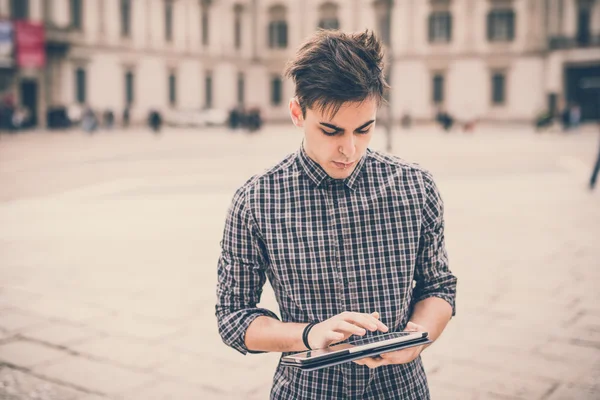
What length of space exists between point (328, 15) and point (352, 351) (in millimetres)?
48728

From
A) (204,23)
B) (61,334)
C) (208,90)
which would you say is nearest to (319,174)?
(61,334)

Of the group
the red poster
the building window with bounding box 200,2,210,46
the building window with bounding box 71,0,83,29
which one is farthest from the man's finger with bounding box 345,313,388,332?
the building window with bounding box 200,2,210,46

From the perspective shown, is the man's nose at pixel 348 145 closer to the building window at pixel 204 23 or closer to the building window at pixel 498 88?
the building window at pixel 498 88

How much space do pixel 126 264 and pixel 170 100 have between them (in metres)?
39.4

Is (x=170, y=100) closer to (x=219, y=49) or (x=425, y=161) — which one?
(x=219, y=49)

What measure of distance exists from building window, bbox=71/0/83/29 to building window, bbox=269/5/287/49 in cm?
1493

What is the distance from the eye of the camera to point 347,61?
172 centimetres

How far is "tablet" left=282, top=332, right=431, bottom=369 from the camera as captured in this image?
5.04 feet

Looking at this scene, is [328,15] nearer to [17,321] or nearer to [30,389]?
[17,321]

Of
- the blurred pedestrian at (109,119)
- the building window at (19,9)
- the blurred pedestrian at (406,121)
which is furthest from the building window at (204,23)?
the blurred pedestrian at (406,121)

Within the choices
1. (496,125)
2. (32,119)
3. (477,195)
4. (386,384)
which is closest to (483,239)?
(477,195)

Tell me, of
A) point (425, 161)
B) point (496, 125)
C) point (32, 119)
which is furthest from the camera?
point (496, 125)

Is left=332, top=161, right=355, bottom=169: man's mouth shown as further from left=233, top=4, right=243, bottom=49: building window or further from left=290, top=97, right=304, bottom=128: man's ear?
left=233, top=4, right=243, bottom=49: building window

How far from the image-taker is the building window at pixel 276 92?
163ft
